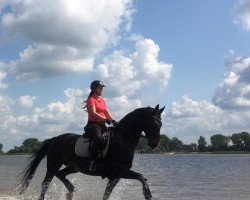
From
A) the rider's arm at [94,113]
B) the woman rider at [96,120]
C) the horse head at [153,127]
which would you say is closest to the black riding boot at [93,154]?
the woman rider at [96,120]

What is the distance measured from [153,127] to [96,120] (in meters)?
1.70

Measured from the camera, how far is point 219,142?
156 meters

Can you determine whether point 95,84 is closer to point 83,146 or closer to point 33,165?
point 83,146

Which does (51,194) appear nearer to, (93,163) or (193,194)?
(93,163)

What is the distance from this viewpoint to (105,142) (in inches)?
411

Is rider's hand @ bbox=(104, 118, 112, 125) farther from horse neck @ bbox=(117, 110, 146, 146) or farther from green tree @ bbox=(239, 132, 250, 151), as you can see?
green tree @ bbox=(239, 132, 250, 151)

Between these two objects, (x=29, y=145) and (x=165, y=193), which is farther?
(x=29, y=145)

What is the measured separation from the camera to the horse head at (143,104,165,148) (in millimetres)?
9758

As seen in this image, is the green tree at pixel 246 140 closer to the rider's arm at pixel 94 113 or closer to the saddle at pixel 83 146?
the saddle at pixel 83 146

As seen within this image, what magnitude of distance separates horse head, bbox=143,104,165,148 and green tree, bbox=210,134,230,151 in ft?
485

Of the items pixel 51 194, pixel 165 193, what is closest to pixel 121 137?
pixel 51 194

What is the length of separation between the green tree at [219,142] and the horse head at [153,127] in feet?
485

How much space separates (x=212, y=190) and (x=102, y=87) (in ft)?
36.9

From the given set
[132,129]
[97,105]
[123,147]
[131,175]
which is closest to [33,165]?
[97,105]
